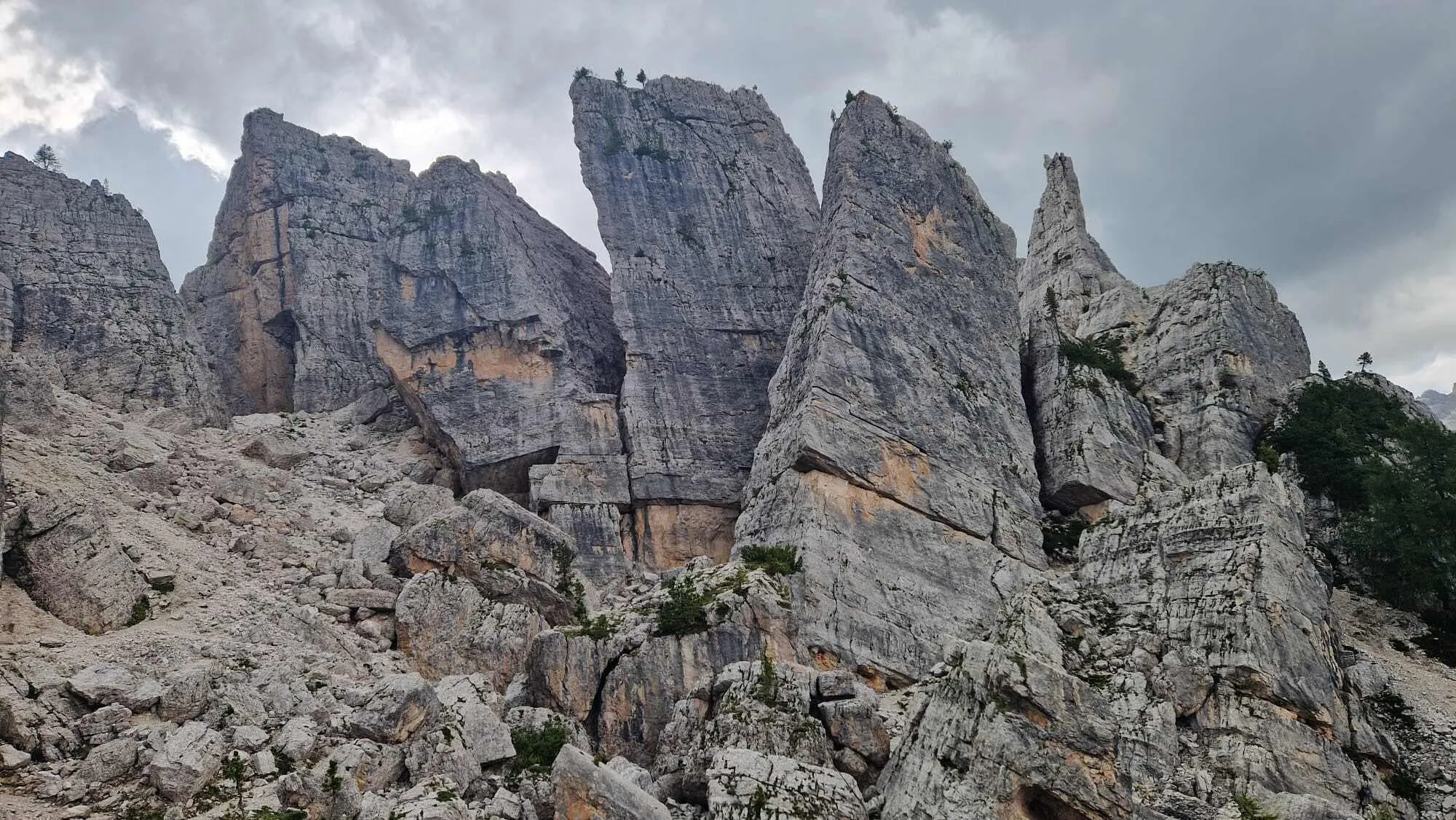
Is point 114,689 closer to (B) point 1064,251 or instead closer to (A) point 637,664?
(A) point 637,664

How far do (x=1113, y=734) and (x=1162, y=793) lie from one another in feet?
9.04

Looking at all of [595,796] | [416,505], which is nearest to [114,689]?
[595,796]

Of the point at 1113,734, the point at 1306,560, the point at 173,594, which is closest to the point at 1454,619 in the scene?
the point at 1306,560

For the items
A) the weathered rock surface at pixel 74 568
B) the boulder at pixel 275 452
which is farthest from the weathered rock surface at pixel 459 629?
the boulder at pixel 275 452

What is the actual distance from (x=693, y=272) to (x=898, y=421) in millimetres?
18364

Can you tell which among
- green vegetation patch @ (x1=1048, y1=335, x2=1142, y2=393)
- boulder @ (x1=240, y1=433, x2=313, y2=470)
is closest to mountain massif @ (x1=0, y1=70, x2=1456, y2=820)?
boulder @ (x1=240, y1=433, x2=313, y2=470)

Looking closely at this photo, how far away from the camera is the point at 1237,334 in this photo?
176ft

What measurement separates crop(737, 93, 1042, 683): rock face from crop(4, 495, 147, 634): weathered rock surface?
73.1 feet

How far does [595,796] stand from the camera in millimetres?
23125

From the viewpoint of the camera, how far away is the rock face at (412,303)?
53.1 m

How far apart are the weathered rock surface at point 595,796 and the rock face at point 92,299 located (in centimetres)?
3710

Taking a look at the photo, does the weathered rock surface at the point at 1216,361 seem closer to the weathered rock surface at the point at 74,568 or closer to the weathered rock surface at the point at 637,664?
the weathered rock surface at the point at 637,664

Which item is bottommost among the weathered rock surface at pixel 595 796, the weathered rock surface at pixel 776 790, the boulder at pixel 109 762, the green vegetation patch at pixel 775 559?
the boulder at pixel 109 762

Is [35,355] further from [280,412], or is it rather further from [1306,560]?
[1306,560]
